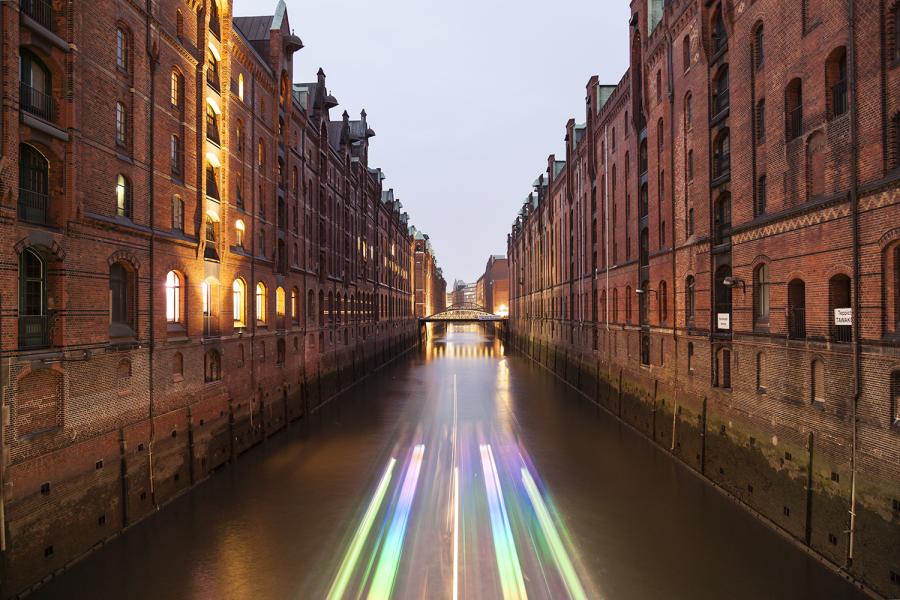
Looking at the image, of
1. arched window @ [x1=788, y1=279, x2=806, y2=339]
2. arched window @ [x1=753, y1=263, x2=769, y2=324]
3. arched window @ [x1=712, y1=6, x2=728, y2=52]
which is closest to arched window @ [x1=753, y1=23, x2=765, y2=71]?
arched window @ [x1=712, y1=6, x2=728, y2=52]

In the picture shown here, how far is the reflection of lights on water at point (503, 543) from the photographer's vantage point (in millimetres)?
10406

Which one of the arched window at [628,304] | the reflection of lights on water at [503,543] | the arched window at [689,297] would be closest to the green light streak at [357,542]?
the reflection of lights on water at [503,543]

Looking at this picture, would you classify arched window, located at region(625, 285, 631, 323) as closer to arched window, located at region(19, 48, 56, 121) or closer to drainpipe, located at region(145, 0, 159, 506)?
drainpipe, located at region(145, 0, 159, 506)

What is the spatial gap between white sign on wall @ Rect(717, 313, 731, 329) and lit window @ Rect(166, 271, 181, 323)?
16859 millimetres

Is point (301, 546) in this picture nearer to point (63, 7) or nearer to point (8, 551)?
point (8, 551)

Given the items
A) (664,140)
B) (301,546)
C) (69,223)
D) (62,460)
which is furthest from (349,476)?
(664,140)

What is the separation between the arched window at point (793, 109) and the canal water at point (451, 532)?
976 centimetres

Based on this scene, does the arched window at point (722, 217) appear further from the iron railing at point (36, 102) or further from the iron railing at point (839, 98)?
the iron railing at point (36, 102)

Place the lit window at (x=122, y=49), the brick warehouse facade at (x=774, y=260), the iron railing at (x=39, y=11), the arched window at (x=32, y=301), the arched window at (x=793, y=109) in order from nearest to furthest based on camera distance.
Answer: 1. the brick warehouse facade at (x=774, y=260)
2. the arched window at (x=32, y=301)
3. the iron railing at (x=39, y=11)
4. the arched window at (x=793, y=109)
5. the lit window at (x=122, y=49)

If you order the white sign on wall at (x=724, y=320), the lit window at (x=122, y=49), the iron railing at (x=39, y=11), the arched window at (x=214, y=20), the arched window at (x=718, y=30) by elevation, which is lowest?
the white sign on wall at (x=724, y=320)

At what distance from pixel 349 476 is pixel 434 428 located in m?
7.85

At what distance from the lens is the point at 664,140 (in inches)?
855

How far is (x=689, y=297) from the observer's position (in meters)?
19.2

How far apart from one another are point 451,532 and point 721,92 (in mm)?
16025
